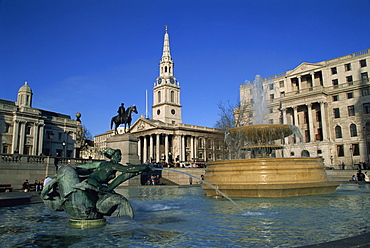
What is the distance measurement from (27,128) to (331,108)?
6278 cm

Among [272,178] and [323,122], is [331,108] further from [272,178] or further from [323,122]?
[272,178]

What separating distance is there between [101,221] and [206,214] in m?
3.03

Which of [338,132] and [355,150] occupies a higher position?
[338,132]

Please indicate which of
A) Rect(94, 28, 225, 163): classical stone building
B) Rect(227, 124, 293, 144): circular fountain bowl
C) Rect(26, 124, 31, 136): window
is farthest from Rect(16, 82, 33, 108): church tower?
Rect(227, 124, 293, 144): circular fountain bowl

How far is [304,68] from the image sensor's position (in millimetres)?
62000

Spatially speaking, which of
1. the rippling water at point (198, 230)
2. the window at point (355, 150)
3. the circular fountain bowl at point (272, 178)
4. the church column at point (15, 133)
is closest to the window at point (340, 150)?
the window at point (355, 150)

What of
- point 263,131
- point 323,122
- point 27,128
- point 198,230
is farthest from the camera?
point 27,128

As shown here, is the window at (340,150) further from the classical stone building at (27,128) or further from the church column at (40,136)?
the church column at (40,136)

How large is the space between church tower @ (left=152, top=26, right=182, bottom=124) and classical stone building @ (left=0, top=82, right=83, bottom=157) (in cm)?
3413

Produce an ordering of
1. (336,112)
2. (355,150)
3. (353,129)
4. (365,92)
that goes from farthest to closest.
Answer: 1. (336,112)
2. (353,129)
3. (365,92)
4. (355,150)

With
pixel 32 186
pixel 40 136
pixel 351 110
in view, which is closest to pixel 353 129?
pixel 351 110

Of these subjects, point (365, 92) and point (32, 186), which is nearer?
point (32, 186)

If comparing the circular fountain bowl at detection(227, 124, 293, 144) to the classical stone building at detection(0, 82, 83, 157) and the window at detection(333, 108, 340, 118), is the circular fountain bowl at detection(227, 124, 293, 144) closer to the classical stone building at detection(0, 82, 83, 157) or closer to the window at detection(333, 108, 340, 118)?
the window at detection(333, 108, 340, 118)

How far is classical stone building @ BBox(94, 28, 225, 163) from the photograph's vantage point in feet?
297
